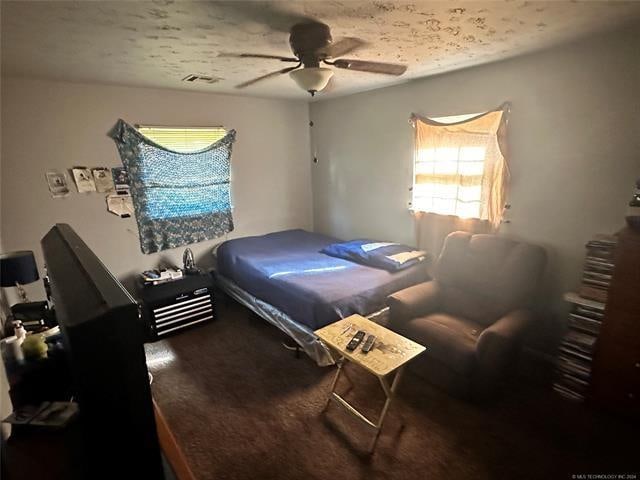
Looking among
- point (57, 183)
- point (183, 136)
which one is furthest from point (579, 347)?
point (57, 183)

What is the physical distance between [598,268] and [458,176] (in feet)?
4.18

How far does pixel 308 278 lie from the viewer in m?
2.92

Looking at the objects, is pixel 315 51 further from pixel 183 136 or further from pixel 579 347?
pixel 579 347

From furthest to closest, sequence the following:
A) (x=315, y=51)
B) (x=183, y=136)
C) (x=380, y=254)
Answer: (x=183, y=136)
(x=380, y=254)
(x=315, y=51)

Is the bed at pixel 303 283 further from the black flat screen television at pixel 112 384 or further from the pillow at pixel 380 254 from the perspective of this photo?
the black flat screen television at pixel 112 384

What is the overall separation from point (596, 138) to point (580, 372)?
61.0 inches

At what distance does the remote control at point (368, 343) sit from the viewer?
199 cm

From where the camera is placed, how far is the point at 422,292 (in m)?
2.72

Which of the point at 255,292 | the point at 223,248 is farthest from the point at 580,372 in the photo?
the point at 223,248

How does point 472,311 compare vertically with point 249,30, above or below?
below

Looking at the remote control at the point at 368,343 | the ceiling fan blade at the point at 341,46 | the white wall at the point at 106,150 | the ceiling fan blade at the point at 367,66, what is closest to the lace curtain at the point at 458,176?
the ceiling fan blade at the point at 367,66

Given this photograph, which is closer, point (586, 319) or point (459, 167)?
point (586, 319)

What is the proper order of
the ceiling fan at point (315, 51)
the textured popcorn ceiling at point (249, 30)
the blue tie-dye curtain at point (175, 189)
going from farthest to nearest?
the blue tie-dye curtain at point (175, 189) → the ceiling fan at point (315, 51) → the textured popcorn ceiling at point (249, 30)

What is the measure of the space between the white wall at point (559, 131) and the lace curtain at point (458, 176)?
105mm
